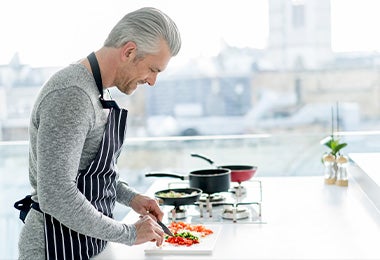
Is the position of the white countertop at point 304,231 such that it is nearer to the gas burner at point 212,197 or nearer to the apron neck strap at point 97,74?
the gas burner at point 212,197

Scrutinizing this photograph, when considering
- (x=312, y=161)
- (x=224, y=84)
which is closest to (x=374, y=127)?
(x=312, y=161)

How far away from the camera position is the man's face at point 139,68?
4.92ft

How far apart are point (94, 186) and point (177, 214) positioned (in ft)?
2.01

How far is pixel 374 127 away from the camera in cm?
409

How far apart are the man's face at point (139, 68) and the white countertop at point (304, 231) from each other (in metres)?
0.50

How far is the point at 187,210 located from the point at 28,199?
0.76 metres

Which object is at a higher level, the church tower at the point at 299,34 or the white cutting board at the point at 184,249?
the church tower at the point at 299,34

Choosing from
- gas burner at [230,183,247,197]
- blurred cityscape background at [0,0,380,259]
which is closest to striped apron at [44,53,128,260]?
gas burner at [230,183,247,197]

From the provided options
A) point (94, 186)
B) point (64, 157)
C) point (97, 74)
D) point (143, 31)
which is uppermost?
point (143, 31)

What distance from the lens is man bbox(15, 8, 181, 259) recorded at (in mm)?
1334

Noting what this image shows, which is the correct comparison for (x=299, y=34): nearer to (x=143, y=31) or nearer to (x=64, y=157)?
(x=143, y=31)

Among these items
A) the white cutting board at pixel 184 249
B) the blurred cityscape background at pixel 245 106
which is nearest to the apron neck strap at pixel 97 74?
the white cutting board at pixel 184 249

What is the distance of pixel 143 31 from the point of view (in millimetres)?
1450

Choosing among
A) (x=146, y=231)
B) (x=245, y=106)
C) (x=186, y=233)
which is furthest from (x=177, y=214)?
(x=245, y=106)
